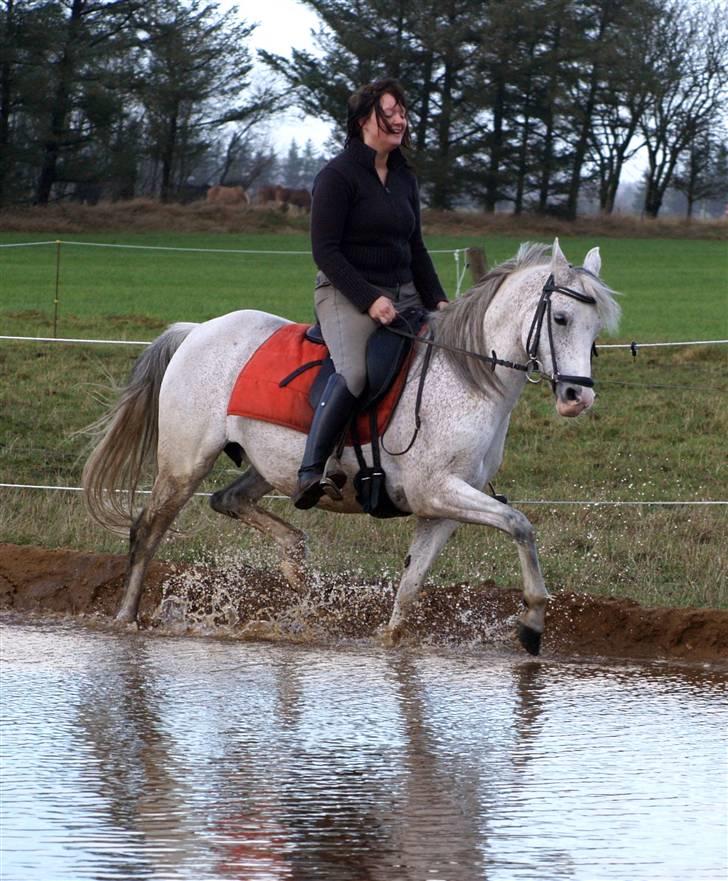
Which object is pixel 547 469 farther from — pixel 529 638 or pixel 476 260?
pixel 529 638

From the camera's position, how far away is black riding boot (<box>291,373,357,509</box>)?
793cm

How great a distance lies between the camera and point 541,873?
15.3ft

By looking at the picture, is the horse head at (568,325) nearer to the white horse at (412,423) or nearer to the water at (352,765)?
the white horse at (412,423)

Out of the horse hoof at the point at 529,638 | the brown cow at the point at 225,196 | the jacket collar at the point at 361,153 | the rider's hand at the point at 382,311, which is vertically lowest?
the horse hoof at the point at 529,638

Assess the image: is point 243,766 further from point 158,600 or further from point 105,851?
point 158,600

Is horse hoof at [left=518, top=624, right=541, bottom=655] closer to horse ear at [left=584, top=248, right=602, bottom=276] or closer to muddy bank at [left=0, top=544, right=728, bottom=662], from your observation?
muddy bank at [left=0, top=544, right=728, bottom=662]

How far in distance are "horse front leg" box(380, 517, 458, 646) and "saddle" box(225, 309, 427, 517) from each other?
0.20 meters

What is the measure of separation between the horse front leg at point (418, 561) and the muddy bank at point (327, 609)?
0.42 metres

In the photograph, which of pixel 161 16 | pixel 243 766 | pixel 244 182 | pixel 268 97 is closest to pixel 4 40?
pixel 161 16

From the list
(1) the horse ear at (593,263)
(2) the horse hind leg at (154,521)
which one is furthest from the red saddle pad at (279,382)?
(1) the horse ear at (593,263)

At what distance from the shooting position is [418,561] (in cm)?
805

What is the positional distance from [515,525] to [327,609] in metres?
1.75

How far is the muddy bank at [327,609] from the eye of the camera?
27.4 ft

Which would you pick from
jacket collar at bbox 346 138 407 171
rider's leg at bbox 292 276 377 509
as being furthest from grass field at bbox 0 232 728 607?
jacket collar at bbox 346 138 407 171
